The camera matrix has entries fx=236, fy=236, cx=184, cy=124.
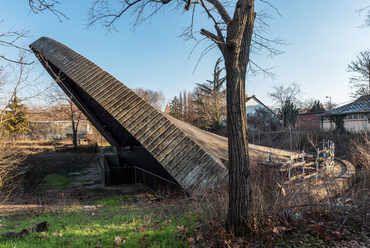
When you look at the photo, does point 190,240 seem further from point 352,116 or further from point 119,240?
point 352,116

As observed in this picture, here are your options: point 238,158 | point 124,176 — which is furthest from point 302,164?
point 124,176

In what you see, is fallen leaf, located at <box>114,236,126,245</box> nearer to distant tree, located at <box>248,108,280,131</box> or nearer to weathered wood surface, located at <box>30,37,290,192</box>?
weathered wood surface, located at <box>30,37,290,192</box>

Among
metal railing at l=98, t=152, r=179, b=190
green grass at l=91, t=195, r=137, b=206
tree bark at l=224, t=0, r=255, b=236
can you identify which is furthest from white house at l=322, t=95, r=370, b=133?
tree bark at l=224, t=0, r=255, b=236

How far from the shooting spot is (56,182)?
15852mm

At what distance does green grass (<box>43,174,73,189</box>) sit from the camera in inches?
569

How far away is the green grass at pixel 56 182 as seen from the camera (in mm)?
14453

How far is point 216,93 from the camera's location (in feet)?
114

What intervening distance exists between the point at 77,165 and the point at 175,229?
65.5ft

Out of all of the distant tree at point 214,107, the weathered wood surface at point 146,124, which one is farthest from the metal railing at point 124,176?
the distant tree at point 214,107

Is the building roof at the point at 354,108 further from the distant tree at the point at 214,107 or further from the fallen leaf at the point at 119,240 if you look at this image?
the fallen leaf at the point at 119,240

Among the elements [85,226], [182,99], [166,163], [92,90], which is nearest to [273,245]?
[85,226]

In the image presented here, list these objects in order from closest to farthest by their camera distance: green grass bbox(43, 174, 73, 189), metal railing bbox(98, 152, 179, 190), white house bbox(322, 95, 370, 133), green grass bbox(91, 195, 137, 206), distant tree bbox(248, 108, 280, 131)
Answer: green grass bbox(91, 195, 137, 206)
metal railing bbox(98, 152, 179, 190)
green grass bbox(43, 174, 73, 189)
white house bbox(322, 95, 370, 133)
distant tree bbox(248, 108, 280, 131)

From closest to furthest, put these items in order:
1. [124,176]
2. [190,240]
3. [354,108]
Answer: [190,240], [124,176], [354,108]

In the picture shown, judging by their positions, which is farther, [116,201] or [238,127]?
[116,201]
